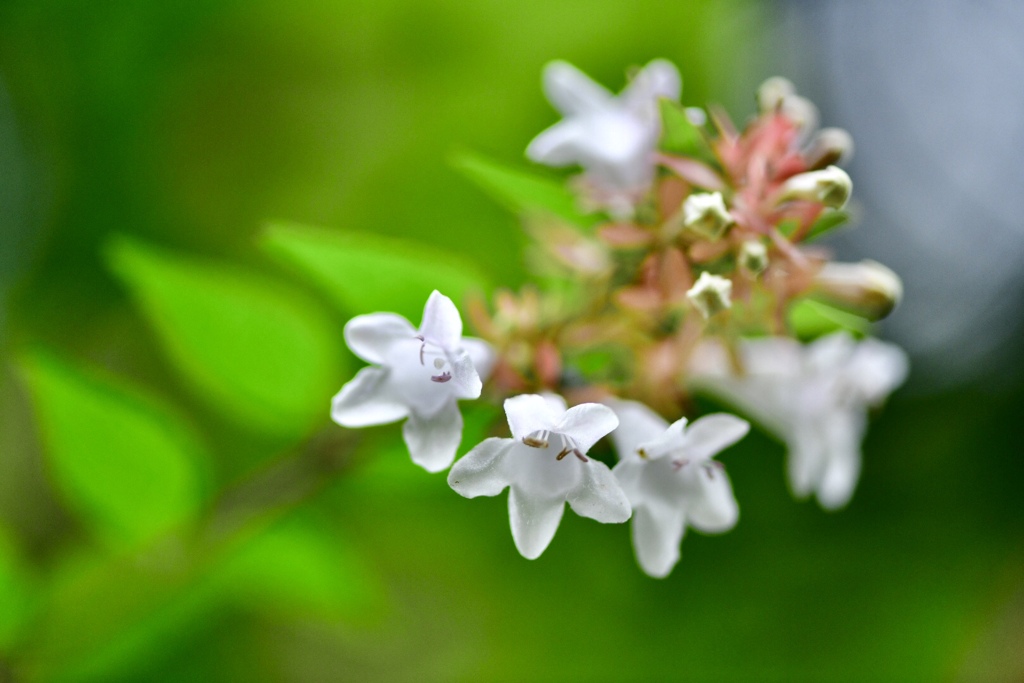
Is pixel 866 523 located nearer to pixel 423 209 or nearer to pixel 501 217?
pixel 501 217

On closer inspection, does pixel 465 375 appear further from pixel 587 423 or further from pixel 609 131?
pixel 609 131

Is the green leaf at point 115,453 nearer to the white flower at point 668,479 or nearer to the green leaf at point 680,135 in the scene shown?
the white flower at point 668,479

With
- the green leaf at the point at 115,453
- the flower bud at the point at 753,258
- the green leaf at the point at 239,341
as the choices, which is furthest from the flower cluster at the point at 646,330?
the green leaf at the point at 115,453

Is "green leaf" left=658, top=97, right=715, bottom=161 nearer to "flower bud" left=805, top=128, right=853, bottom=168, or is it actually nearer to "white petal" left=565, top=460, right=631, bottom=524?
"flower bud" left=805, top=128, right=853, bottom=168

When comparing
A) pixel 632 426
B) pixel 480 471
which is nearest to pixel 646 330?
pixel 632 426

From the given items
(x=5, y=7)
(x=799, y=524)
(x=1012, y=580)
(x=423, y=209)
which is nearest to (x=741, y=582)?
(x=799, y=524)

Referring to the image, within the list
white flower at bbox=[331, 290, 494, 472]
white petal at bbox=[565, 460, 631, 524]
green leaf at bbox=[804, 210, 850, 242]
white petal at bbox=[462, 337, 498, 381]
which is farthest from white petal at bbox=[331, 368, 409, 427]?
green leaf at bbox=[804, 210, 850, 242]
